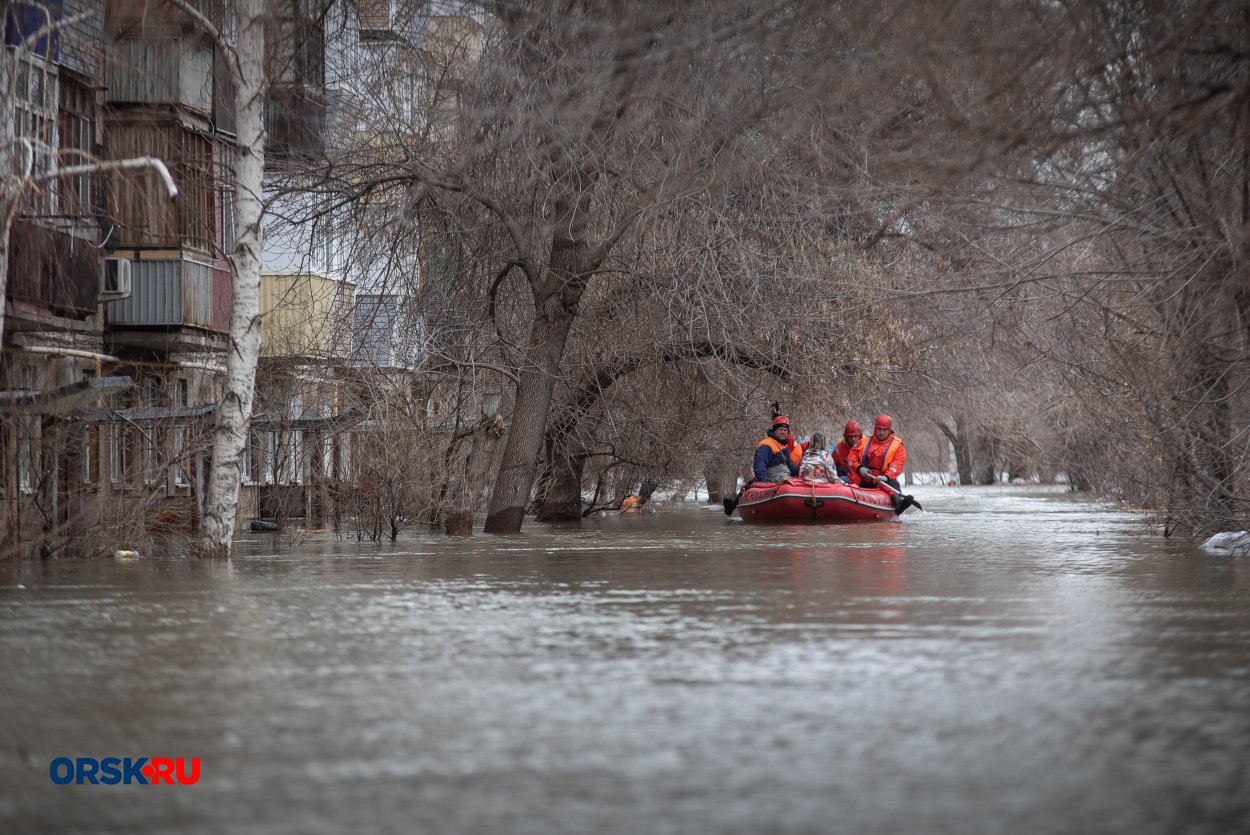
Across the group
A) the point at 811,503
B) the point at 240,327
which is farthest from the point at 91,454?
the point at 811,503

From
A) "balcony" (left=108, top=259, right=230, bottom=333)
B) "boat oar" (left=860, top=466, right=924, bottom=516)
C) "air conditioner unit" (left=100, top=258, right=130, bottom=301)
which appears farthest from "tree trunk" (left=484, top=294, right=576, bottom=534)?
"boat oar" (left=860, top=466, right=924, bottom=516)

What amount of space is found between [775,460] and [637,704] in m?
25.1

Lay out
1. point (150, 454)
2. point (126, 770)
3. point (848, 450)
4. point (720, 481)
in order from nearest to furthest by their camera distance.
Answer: point (126, 770) < point (150, 454) < point (848, 450) < point (720, 481)

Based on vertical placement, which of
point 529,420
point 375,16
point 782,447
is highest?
point 375,16

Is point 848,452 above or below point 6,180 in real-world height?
below

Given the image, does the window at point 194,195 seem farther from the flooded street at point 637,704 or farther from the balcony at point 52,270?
the flooded street at point 637,704

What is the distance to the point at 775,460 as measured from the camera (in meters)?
32.8

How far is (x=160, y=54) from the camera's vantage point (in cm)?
2830

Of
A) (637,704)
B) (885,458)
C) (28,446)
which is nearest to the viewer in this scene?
(637,704)

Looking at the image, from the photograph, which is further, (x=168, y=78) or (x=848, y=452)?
(x=848, y=452)

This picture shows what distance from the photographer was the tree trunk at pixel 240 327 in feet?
66.3

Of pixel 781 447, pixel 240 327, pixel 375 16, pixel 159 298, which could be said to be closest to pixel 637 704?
pixel 240 327

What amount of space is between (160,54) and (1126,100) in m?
19.9

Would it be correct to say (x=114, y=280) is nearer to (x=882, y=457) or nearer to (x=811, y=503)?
(x=811, y=503)
